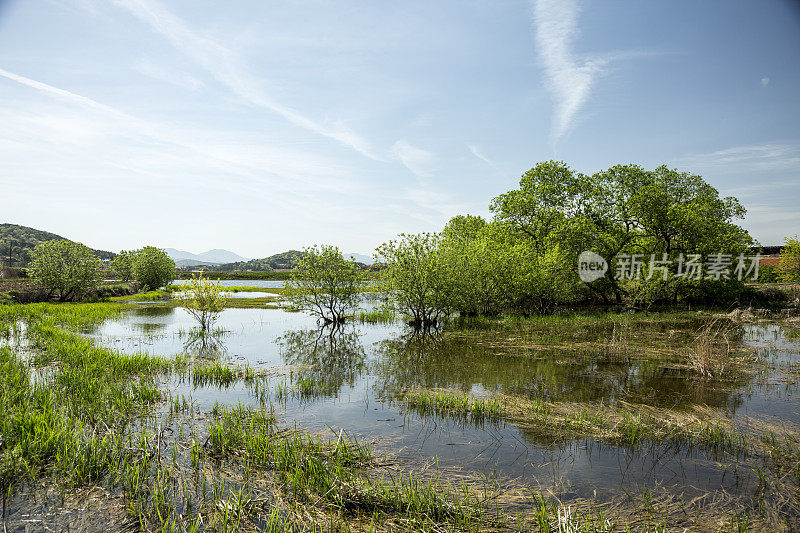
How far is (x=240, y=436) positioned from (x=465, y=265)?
24082 mm

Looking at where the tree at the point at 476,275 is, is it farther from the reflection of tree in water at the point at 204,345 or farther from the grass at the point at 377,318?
the reflection of tree in water at the point at 204,345

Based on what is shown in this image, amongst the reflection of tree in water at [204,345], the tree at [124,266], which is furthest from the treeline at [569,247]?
the tree at [124,266]

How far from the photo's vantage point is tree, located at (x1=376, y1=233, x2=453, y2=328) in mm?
27516

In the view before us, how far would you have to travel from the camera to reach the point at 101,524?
5.68m

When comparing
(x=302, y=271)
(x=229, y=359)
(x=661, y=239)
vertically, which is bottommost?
(x=229, y=359)

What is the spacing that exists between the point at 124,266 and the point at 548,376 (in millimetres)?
80247

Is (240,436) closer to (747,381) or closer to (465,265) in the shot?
(747,381)

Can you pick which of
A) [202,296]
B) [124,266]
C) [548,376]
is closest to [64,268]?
[202,296]

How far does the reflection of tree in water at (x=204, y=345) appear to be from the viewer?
1864 cm

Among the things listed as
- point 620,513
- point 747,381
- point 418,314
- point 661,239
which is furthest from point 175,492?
point 661,239

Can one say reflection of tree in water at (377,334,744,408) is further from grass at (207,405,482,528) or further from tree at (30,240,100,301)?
tree at (30,240,100,301)

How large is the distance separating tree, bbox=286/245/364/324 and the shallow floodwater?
20.1ft

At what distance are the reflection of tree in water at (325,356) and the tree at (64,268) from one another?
108 feet

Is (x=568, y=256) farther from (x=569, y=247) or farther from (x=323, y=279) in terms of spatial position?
(x=323, y=279)
